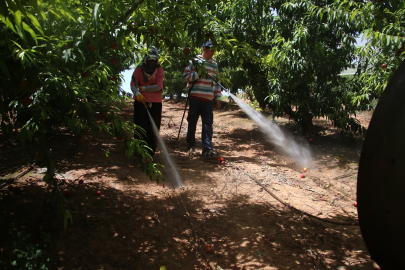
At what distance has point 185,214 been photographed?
3.47 metres

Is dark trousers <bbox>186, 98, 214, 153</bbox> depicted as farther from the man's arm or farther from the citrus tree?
the citrus tree

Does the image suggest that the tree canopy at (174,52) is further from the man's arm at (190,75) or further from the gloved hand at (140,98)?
the man's arm at (190,75)

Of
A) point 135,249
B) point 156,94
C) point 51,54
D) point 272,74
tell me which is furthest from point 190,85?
A: point 51,54

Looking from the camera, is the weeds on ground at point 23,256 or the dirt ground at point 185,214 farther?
the dirt ground at point 185,214

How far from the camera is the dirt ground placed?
2.71 metres

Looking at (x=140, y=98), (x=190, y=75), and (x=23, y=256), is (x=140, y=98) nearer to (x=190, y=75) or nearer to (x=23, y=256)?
(x=190, y=75)

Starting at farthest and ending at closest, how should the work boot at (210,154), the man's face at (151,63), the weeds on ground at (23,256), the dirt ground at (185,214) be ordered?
the work boot at (210,154) → the man's face at (151,63) → the dirt ground at (185,214) → the weeds on ground at (23,256)

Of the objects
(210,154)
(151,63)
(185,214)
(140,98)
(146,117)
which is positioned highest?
(151,63)

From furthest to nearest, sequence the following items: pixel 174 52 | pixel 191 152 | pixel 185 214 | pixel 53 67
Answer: pixel 191 152
pixel 174 52
pixel 185 214
pixel 53 67

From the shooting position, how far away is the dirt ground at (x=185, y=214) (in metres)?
2.71

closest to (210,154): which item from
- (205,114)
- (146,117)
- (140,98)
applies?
(205,114)

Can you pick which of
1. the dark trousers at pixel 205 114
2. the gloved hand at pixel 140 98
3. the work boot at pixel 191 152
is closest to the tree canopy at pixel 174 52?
the gloved hand at pixel 140 98

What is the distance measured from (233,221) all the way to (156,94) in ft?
7.78

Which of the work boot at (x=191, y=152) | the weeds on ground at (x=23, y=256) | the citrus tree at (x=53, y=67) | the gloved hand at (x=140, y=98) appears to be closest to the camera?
the citrus tree at (x=53, y=67)
